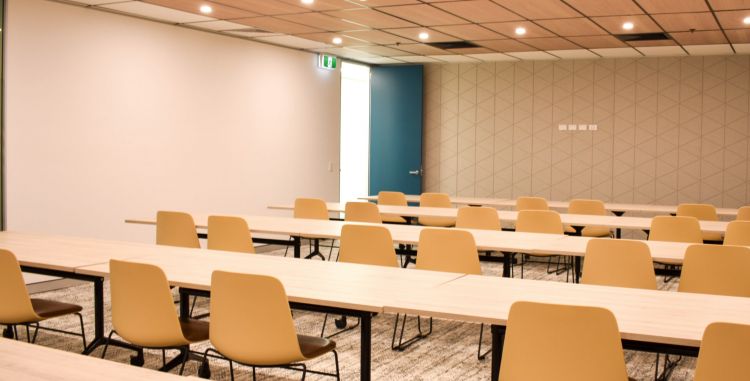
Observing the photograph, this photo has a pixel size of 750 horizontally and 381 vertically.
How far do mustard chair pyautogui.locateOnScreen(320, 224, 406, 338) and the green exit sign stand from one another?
680 cm

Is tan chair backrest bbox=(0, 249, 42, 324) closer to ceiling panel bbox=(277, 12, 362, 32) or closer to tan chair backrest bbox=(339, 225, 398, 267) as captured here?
tan chair backrest bbox=(339, 225, 398, 267)

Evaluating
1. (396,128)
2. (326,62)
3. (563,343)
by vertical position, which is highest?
(326,62)

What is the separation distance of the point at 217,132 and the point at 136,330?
20.7 ft

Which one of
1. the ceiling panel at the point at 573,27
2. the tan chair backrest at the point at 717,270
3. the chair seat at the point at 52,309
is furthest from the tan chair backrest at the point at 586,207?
the chair seat at the point at 52,309

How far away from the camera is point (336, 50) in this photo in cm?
1143

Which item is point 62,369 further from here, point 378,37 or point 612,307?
point 378,37

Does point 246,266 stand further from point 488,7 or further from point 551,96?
point 551,96

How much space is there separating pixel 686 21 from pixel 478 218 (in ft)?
11.1

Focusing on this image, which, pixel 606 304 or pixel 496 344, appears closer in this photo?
pixel 496 344

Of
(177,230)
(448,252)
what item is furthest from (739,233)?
(177,230)

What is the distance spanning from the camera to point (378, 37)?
9.88 metres

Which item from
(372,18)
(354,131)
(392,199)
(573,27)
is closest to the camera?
(372,18)

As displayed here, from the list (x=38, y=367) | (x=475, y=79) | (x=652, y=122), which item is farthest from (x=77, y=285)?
(x=652, y=122)

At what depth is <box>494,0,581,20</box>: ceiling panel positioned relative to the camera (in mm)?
7309
